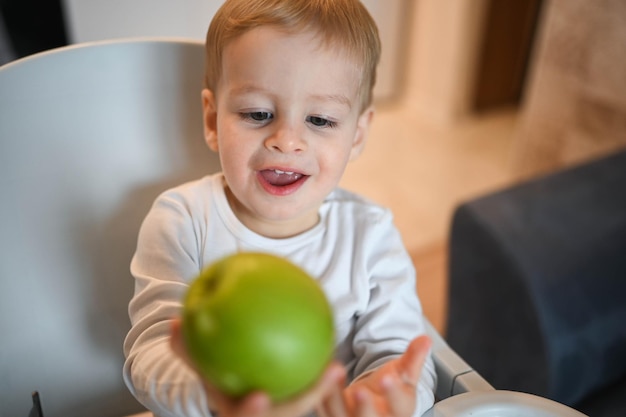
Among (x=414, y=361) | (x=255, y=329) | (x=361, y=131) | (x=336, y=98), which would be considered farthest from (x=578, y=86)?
(x=255, y=329)

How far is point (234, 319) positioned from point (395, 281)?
36 centimetres

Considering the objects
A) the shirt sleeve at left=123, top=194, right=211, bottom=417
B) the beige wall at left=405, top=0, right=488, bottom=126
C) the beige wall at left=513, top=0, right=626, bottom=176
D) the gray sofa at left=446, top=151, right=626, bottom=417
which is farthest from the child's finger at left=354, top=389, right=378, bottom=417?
the beige wall at left=405, top=0, right=488, bottom=126

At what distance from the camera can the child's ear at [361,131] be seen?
0.70m

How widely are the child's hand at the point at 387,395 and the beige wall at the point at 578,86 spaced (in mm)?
1211

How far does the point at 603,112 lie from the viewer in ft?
5.36

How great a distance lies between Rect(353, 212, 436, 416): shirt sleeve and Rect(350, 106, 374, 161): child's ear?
0.09 metres

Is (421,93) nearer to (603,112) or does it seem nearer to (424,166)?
(424,166)

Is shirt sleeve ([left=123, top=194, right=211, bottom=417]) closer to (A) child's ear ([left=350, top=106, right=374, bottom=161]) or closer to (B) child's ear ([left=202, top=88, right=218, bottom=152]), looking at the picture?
(B) child's ear ([left=202, top=88, right=218, bottom=152])

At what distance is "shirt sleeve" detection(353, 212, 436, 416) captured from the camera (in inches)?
25.4

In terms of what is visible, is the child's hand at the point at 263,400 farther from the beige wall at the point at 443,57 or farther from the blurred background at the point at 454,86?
A: the beige wall at the point at 443,57

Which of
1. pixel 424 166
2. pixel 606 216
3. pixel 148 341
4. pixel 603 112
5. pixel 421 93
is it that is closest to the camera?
pixel 148 341

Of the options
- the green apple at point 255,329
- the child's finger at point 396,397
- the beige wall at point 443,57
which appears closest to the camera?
the green apple at point 255,329

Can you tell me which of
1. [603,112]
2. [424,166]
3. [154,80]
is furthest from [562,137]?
[154,80]

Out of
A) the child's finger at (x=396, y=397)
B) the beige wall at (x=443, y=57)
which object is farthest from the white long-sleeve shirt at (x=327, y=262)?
the beige wall at (x=443, y=57)
